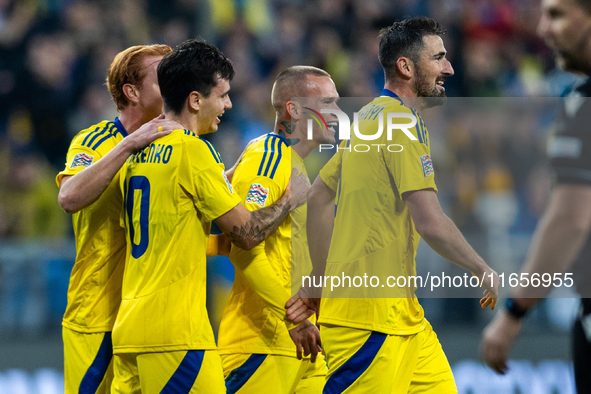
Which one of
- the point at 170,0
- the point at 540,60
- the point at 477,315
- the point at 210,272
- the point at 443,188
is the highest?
the point at 170,0

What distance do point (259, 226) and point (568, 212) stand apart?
1690 mm

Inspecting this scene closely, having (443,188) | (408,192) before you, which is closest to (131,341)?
(408,192)

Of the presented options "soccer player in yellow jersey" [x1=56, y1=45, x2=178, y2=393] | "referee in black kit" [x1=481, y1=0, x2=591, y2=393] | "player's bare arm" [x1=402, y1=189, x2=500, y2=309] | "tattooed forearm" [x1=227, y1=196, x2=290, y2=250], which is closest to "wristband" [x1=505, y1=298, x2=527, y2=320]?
"referee in black kit" [x1=481, y1=0, x2=591, y2=393]

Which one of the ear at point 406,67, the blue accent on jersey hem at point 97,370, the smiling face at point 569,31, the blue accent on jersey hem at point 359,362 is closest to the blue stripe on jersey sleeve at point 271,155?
the ear at point 406,67

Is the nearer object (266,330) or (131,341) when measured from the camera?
(131,341)

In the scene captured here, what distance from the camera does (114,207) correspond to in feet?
12.9

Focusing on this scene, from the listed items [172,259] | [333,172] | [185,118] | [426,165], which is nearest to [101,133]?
[185,118]

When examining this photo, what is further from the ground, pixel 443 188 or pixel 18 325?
pixel 443 188

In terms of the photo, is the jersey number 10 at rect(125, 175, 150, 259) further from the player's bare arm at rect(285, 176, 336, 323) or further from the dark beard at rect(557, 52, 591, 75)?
the dark beard at rect(557, 52, 591, 75)

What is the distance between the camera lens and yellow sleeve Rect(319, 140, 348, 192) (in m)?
3.93

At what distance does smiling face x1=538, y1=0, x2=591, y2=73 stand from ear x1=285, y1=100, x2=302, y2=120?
71.9 inches

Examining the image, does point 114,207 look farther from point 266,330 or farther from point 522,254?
point 522,254

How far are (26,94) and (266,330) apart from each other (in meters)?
6.61

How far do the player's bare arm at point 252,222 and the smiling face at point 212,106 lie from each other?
1.58 feet
